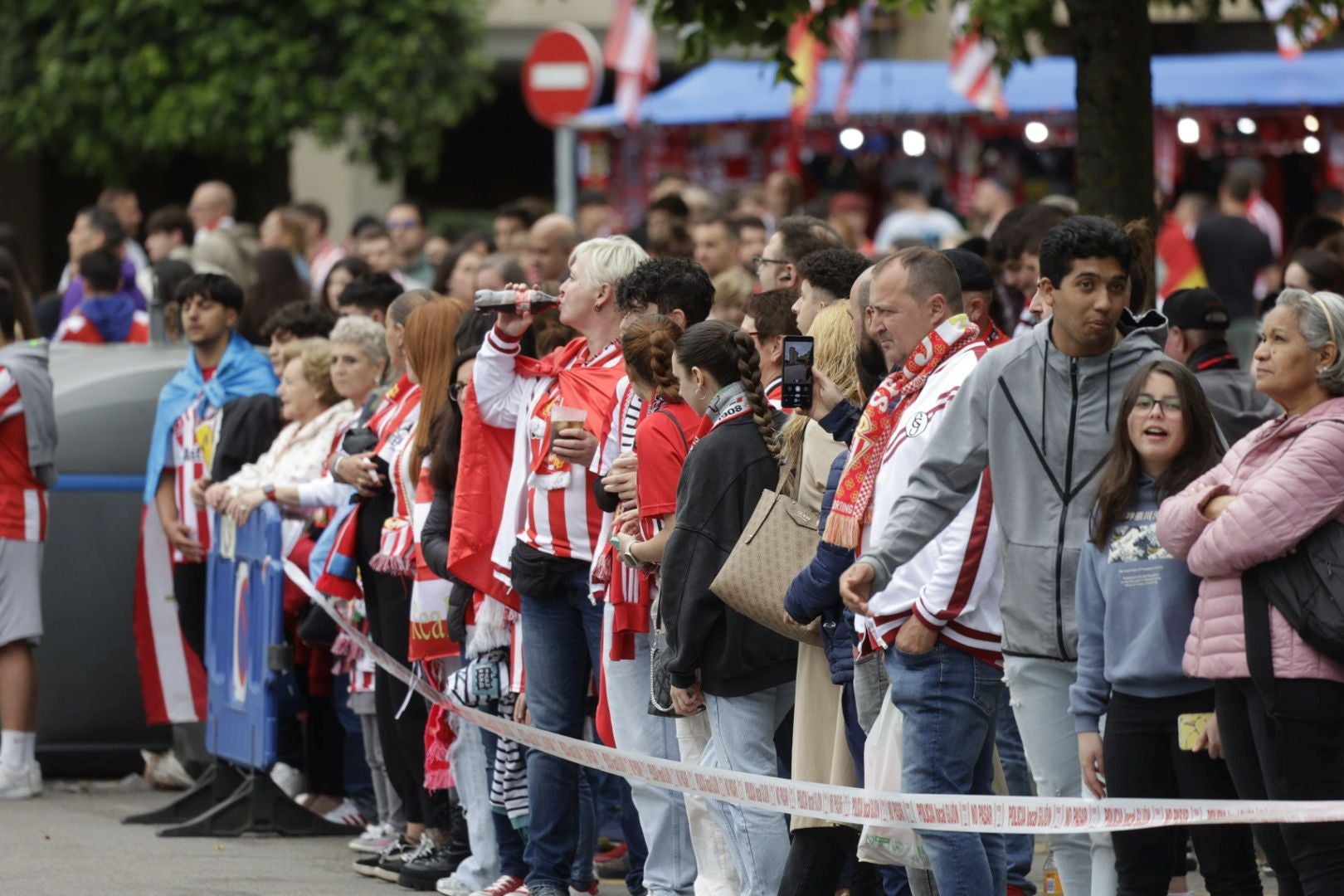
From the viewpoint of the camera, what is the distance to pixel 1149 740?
5.97m

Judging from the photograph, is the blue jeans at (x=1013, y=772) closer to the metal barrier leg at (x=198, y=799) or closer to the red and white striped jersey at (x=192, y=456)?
the metal barrier leg at (x=198, y=799)

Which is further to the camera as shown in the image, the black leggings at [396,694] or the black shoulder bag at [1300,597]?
the black leggings at [396,694]

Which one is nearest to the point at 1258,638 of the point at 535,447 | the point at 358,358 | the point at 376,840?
the point at 535,447

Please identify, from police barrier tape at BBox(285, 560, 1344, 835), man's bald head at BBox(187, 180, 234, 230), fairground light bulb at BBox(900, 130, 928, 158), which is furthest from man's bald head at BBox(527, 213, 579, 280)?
fairground light bulb at BBox(900, 130, 928, 158)

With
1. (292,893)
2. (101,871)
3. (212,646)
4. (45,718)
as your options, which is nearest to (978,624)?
(292,893)

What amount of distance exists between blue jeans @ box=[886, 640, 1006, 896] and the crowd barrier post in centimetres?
392

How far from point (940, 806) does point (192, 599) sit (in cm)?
529

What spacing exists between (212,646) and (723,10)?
3421 mm

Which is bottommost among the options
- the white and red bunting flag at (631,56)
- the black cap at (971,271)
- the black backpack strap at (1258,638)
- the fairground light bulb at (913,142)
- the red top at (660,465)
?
the black backpack strap at (1258,638)

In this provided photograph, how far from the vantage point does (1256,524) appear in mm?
5672

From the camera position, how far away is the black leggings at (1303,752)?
5680 mm

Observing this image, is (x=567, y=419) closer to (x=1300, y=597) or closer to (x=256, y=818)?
(x=1300, y=597)

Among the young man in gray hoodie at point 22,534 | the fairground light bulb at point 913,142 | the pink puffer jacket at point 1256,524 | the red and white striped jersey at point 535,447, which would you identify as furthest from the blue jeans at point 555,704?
the fairground light bulb at point 913,142

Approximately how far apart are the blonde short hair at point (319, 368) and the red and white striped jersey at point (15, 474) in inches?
54.3
